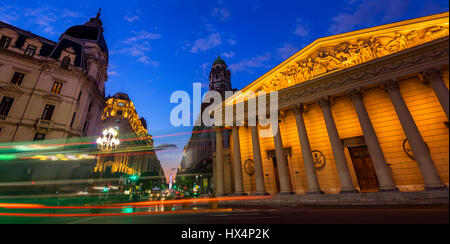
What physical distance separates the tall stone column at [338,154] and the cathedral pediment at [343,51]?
2.89 meters

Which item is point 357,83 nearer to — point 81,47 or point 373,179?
point 373,179

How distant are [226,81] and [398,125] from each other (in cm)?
5778

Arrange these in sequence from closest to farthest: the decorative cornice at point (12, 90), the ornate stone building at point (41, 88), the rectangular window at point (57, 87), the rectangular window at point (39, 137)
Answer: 1. the decorative cornice at point (12, 90)
2. the ornate stone building at point (41, 88)
3. the rectangular window at point (39, 137)
4. the rectangular window at point (57, 87)

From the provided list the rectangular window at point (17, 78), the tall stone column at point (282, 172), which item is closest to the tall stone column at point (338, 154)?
the tall stone column at point (282, 172)

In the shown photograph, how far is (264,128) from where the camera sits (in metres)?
18.1

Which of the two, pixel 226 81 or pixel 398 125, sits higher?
pixel 226 81

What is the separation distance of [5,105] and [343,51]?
3883 cm

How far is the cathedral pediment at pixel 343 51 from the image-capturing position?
1101cm

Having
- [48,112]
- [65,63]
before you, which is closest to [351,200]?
[48,112]

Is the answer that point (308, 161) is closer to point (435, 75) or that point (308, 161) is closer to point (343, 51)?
point (343, 51)

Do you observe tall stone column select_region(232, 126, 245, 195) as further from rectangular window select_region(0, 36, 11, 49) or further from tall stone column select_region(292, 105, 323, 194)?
rectangular window select_region(0, 36, 11, 49)

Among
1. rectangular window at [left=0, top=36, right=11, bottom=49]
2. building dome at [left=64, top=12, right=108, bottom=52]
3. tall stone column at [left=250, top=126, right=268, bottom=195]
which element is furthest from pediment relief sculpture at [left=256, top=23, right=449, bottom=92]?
building dome at [left=64, top=12, right=108, bottom=52]

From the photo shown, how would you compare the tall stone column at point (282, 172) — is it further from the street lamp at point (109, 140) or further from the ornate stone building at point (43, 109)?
the ornate stone building at point (43, 109)
